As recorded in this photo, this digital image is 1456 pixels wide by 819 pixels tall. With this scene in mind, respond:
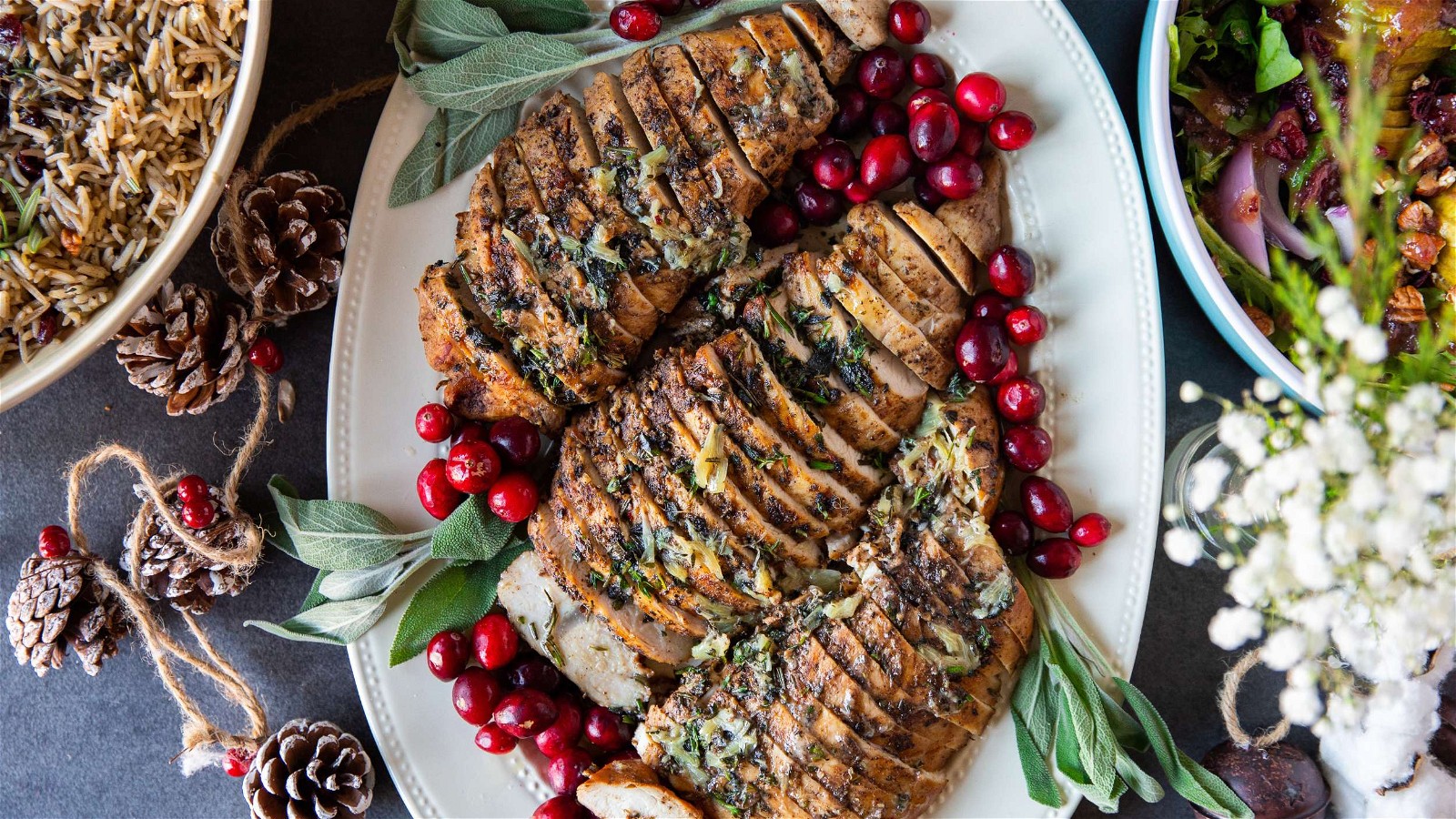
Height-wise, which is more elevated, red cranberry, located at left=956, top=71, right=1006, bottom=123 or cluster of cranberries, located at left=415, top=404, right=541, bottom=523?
red cranberry, located at left=956, top=71, right=1006, bottom=123

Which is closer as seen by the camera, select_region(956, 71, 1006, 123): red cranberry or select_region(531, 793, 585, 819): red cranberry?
select_region(956, 71, 1006, 123): red cranberry

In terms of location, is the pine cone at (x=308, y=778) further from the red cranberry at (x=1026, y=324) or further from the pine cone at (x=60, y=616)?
the red cranberry at (x=1026, y=324)

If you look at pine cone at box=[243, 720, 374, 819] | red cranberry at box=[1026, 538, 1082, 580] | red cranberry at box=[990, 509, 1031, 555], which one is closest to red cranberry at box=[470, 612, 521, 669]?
pine cone at box=[243, 720, 374, 819]

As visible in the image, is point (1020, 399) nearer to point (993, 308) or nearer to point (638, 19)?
point (993, 308)

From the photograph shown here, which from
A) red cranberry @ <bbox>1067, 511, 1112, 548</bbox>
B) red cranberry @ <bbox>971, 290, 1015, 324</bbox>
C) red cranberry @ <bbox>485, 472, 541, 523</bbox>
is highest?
red cranberry @ <bbox>971, 290, 1015, 324</bbox>

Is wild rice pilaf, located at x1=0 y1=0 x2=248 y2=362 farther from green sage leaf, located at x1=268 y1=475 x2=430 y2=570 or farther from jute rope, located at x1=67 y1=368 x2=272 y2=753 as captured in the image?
green sage leaf, located at x1=268 y1=475 x2=430 y2=570

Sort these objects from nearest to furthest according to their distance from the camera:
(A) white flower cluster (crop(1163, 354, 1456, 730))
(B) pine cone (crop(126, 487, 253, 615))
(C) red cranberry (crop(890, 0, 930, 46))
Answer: (A) white flower cluster (crop(1163, 354, 1456, 730)) → (C) red cranberry (crop(890, 0, 930, 46)) → (B) pine cone (crop(126, 487, 253, 615))

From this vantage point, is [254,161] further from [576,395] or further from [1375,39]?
[1375,39]
